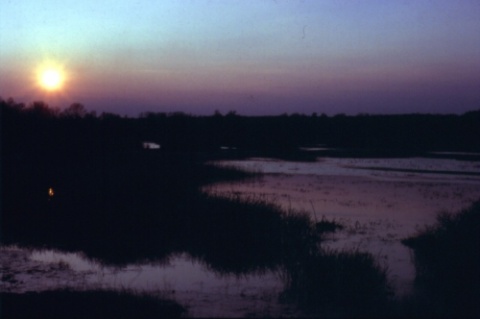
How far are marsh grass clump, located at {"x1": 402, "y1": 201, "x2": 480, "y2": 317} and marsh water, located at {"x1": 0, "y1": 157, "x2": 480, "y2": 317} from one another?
0.44m

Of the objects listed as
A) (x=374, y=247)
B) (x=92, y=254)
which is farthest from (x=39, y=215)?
(x=374, y=247)

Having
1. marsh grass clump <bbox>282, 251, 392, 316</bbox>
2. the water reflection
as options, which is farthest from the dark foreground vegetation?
the water reflection

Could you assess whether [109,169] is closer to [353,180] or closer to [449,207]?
[353,180]

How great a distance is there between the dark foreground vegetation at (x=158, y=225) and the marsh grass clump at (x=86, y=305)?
0.21ft

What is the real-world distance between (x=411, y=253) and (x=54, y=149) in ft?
106

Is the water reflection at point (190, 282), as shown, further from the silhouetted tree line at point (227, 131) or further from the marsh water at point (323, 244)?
the silhouetted tree line at point (227, 131)

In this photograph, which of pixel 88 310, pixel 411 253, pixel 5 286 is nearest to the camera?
pixel 88 310

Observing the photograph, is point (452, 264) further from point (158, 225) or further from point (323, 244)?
point (158, 225)

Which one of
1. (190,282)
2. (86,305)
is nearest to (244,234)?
(190,282)

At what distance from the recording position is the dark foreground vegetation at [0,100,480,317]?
41.3 feet

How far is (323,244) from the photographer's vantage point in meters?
18.4

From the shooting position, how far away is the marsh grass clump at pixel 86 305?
428 inches

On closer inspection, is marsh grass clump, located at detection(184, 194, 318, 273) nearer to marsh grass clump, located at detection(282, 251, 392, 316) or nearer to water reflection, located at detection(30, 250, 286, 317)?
water reflection, located at detection(30, 250, 286, 317)

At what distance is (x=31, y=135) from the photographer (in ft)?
153
